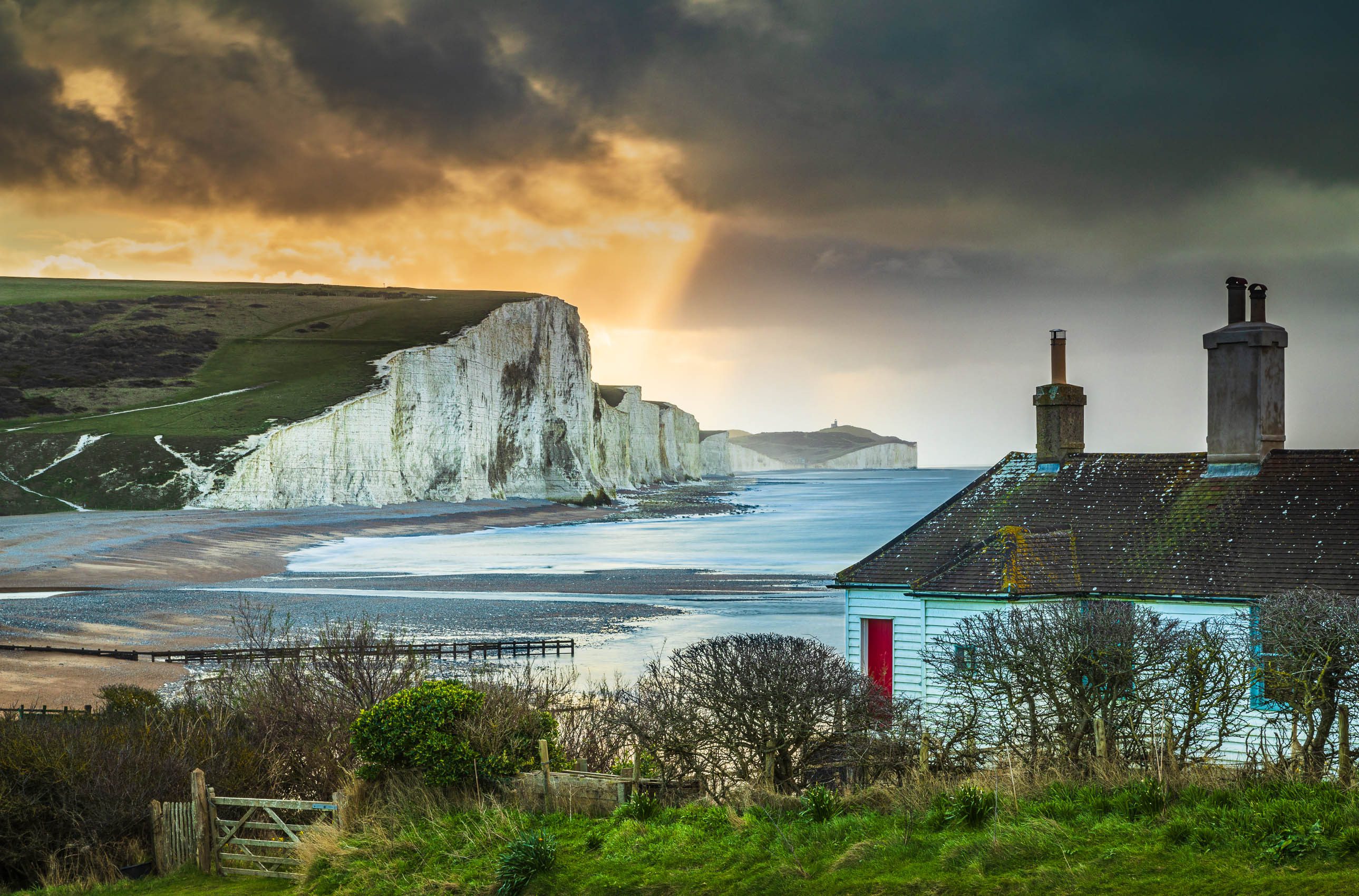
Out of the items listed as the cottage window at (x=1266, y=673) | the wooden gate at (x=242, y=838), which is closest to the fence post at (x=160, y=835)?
the wooden gate at (x=242, y=838)

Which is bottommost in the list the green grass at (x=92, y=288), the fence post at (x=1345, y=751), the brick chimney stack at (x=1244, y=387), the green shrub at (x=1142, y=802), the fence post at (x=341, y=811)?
the fence post at (x=341, y=811)

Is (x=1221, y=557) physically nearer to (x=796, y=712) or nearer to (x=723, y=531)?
(x=796, y=712)

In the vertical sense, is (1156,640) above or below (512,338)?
below

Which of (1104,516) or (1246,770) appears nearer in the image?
(1246,770)

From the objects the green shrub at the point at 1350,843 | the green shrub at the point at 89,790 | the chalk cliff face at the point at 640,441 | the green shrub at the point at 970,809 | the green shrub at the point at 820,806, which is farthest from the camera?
the chalk cliff face at the point at 640,441

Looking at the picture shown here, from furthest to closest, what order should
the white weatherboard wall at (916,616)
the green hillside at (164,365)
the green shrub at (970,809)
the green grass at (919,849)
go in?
the green hillside at (164,365) → the white weatherboard wall at (916,616) → the green shrub at (970,809) → the green grass at (919,849)

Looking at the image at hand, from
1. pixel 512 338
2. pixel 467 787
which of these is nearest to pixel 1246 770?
pixel 467 787

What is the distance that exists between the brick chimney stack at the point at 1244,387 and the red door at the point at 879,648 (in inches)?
223

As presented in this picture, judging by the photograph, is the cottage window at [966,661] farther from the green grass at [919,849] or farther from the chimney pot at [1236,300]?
the chimney pot at [1236,300]

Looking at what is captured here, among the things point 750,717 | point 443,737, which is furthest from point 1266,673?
point 443,737

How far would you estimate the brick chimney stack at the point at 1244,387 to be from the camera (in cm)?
1662

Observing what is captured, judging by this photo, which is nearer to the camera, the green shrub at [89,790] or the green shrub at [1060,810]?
the green shrub at [1060,810]

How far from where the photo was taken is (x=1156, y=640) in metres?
11.4

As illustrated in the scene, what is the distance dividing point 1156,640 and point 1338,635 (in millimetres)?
1734
